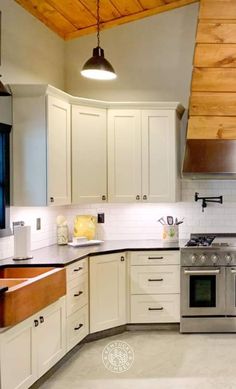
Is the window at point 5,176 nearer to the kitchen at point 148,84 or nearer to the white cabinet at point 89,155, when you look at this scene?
the white cabinet at point 89,155

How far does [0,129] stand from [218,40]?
1973 millimetres

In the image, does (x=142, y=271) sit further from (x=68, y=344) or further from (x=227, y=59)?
(x=227, y=59)

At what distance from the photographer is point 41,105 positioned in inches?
145

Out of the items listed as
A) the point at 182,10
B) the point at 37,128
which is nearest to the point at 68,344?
the point at 37,128

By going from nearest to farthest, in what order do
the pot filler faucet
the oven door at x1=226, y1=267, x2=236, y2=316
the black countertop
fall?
the black countertop
the oven door at x1=226, y1=267, x2=236, y2=316
the pot filler faucet

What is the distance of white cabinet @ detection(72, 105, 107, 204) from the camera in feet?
13.9

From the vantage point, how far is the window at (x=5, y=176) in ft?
11.6

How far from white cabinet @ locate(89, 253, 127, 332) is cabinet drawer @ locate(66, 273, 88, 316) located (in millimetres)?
113

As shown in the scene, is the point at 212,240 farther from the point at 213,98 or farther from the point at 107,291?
the point at 213,98

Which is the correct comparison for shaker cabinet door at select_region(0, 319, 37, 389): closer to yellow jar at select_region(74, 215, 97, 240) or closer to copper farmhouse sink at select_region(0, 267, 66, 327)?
copper farmhouse sink at select_region(0, 267, 66, 327)

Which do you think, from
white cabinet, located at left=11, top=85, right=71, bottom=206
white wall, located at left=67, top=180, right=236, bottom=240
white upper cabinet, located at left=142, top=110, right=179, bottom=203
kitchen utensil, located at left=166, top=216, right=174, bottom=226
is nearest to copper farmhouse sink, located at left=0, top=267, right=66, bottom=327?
white cabinet, located at left=11, top=85, right=71, bottom=206

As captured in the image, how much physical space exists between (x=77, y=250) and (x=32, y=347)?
129cm

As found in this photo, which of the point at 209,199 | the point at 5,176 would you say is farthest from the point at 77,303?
the point at 209,199

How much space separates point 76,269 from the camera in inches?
141
